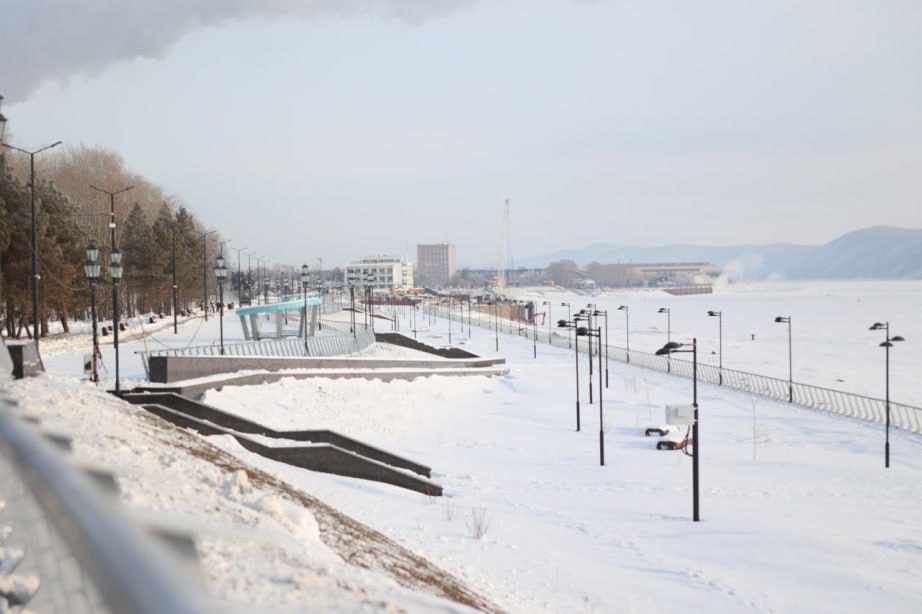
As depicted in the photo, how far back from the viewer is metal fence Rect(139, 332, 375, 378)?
3569 centimetres

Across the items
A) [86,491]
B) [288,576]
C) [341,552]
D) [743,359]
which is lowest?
[743,359]

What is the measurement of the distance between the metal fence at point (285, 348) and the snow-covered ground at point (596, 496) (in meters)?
2.57

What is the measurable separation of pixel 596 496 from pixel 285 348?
20.1m

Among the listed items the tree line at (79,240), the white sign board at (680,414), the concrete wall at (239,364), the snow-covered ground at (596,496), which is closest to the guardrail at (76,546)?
the snow-covered ground at (596,496)

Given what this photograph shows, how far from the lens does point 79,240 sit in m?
53.4

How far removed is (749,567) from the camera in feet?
54.6

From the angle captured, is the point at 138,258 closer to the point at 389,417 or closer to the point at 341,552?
the point at 389,417

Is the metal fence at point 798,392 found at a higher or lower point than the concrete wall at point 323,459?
lower

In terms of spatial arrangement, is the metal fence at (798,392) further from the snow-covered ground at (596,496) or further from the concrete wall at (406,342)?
the concrete wall at (406,342)

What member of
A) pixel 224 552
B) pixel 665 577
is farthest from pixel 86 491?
pixel 665 577

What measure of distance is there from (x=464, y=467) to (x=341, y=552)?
52.0 ft

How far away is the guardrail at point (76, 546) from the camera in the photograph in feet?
3.94

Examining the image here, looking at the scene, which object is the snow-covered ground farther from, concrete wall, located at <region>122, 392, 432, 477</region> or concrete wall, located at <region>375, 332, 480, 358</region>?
concrete wall, located at <region>375, 332, 480, 358</region>

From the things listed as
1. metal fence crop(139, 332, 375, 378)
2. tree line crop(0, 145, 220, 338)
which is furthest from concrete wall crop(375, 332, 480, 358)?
tree line crop(0, 145, 220, 338)
